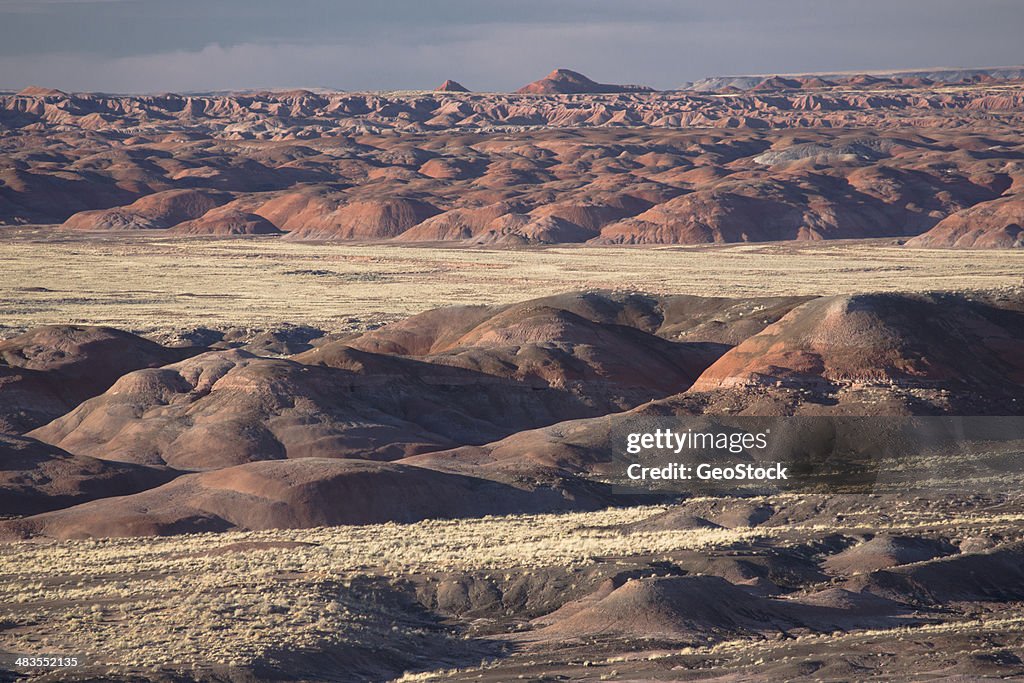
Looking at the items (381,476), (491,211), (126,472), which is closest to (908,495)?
(381,476)

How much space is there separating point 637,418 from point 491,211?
360 ft

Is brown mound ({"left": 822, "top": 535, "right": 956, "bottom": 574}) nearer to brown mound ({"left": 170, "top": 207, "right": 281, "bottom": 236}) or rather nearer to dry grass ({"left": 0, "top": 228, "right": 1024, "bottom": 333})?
dry grass ({"left": 0, "top": 228, "right": 1024, "bottom": 333})

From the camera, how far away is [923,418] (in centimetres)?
4534

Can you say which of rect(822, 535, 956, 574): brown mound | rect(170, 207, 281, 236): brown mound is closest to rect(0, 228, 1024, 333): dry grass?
rect(170, 207, 281, 236): brown mound

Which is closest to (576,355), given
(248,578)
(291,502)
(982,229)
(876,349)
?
(876,349)

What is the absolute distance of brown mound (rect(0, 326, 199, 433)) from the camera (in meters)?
55.8

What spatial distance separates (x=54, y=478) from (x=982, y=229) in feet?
374

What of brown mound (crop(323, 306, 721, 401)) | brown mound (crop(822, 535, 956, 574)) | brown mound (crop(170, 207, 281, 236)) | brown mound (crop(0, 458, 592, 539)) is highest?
brown mound (crop(170, 207, 281, 236))

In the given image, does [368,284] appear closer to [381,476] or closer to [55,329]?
[55,329]

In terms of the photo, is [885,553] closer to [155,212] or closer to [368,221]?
[368,221]

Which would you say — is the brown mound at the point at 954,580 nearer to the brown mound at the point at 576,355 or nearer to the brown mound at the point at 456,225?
the brown mound at the point at 576,355

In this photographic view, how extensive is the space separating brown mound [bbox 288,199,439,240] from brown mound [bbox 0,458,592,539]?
11583cm

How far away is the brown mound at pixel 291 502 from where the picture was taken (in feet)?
124
